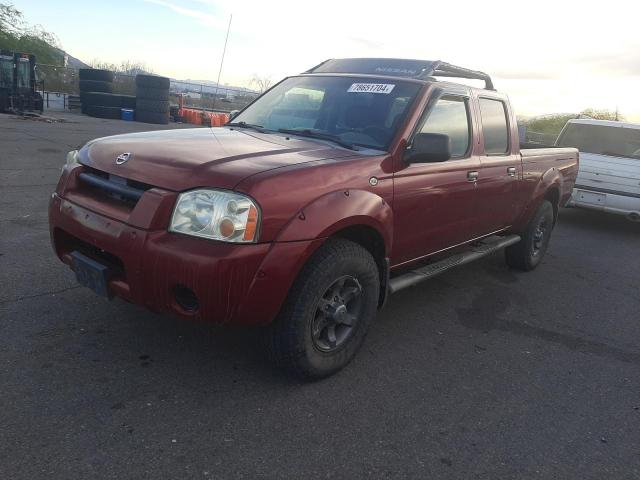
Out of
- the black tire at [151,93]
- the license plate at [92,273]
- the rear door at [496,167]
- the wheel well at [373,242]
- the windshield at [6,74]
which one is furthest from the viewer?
the black tire at [151,93]

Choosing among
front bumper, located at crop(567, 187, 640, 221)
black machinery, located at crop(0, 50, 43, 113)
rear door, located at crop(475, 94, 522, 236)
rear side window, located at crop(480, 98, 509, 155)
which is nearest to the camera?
rear door, located at crop(475, 94, 522, 236)

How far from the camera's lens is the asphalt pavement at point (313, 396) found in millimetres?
2467

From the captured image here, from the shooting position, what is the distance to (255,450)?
2.52 metres

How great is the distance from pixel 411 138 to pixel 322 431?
194 centimetres

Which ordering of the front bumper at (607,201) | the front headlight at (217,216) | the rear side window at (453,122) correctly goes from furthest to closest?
the front bumper at (607,201), the rear side window at (453,122), the front headlight at (217,216)

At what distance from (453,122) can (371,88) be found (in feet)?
2.30

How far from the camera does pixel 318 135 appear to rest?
377 centimetres

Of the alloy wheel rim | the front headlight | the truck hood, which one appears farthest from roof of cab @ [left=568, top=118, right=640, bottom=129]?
the front headlight

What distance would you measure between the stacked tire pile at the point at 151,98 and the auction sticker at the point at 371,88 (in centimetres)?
1942

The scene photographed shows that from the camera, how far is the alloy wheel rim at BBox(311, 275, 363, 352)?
3.10m

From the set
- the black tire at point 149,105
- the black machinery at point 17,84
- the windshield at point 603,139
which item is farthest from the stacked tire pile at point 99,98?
the windshield at point 603,139

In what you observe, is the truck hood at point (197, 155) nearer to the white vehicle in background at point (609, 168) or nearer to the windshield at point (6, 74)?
the white vehicle in background at point (609, 168)

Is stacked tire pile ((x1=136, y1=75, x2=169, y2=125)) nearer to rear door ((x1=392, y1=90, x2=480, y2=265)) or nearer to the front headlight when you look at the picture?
rear door ((x1=392, y1=90, x2=480, y2=265))

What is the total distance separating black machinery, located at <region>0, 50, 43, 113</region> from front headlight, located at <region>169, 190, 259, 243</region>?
18.9 meters
